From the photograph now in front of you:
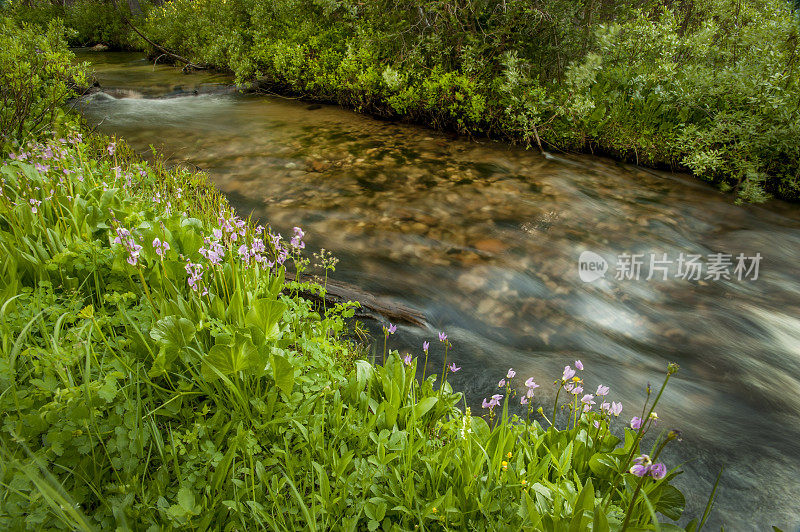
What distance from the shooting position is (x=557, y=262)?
501cm

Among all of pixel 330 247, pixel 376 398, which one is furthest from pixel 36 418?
pixel 330 247

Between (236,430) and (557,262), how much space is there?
384cm

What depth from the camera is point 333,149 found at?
800 centimetres

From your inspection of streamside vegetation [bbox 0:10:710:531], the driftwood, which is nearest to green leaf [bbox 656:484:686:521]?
streamside vegetation [bbox 0:10:710:531]

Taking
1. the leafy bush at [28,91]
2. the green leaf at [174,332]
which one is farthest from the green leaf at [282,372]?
the leafy bush at [28,91]

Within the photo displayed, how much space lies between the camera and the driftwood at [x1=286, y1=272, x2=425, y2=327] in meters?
4.00

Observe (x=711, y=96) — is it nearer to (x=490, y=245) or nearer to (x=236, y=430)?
(x=490, y=245)

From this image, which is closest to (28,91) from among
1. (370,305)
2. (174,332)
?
(370,305)

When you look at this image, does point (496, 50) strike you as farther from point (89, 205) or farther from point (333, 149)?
point (89, 205)

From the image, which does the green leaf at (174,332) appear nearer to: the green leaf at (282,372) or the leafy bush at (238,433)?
the leafy bush at (238,433)

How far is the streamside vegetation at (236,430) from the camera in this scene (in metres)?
1.85

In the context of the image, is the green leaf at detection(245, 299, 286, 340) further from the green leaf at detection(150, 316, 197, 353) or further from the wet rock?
the wet rock

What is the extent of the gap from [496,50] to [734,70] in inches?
140

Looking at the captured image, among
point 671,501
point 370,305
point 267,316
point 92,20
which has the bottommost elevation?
point 370,305
